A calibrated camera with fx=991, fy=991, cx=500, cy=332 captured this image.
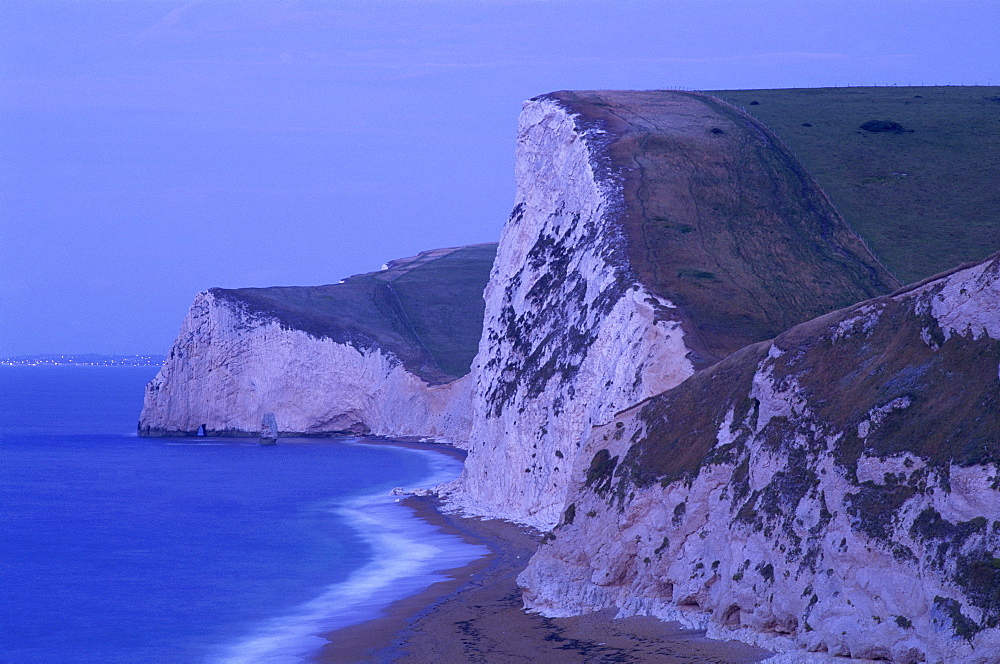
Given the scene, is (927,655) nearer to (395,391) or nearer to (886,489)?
(886,489)

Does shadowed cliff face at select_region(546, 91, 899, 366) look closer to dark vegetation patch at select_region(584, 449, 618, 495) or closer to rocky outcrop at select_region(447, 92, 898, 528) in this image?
rocky outcrop at select_region(447, 92, 898, 528)

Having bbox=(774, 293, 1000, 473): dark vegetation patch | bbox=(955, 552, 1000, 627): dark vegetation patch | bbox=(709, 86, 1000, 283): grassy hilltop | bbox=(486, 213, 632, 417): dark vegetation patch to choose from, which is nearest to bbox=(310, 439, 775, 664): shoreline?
bbox=(955, 552, 1000, 627): dark vegetation patch

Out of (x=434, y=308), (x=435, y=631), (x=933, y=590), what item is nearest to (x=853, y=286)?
(x=435, y=631)

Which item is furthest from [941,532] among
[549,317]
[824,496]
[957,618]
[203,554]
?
[203,554]

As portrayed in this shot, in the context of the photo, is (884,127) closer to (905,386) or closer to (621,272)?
(621,272)

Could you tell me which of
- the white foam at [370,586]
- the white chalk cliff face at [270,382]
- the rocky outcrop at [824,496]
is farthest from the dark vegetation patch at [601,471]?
the white chalk cliff face at [270,382]

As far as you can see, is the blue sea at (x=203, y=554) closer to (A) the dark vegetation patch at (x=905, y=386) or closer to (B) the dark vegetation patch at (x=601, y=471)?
(B) the dark vegetation patch at (x=601, y=471)
